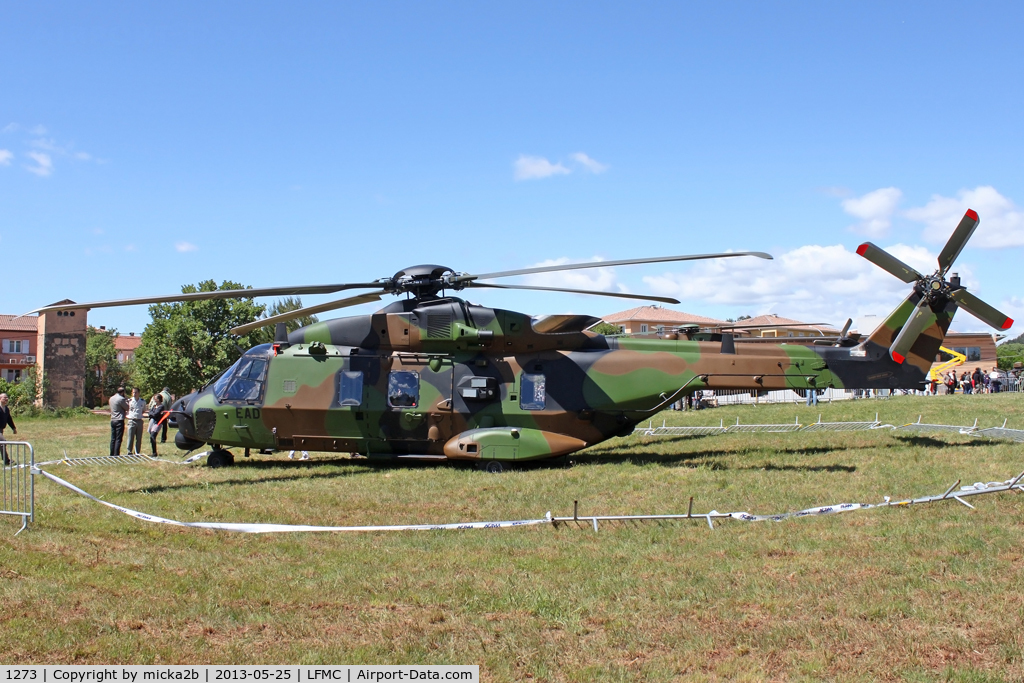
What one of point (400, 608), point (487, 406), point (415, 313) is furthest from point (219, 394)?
point (400, 608)

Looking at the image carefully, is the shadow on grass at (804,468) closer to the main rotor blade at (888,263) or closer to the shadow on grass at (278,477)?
the main rotor blade at (888,263)

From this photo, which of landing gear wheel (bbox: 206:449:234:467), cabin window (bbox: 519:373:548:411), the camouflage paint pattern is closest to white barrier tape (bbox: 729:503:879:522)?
the camouflage paint pattern

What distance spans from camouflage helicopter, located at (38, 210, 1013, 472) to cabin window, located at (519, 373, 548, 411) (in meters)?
0.02

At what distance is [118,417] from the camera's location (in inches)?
722

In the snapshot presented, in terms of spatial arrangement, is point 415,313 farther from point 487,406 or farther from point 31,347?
point 31,347

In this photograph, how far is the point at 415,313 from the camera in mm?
14977

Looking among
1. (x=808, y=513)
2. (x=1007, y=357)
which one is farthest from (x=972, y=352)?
(x=808, y=513)

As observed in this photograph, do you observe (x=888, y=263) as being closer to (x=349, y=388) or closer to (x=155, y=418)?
(x=349, y=388)

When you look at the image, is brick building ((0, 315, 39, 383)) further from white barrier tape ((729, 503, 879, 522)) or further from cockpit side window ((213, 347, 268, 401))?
white barrier tape ((729, 503, 879, 522))

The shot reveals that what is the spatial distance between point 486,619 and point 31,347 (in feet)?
323

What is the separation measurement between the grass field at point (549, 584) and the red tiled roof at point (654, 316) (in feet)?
302

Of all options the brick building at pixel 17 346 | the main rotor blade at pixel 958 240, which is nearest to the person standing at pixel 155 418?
the main rotor blade at pixel 958 240

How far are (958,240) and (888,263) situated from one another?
1306mm

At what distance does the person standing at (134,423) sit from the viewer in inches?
723
